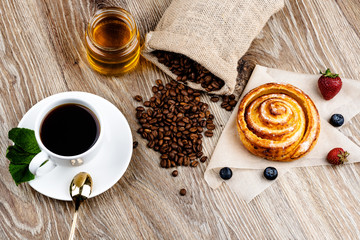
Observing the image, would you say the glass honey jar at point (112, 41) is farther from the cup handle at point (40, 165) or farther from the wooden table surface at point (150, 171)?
the cup handle at point (40, 165)

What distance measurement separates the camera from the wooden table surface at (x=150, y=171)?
1.62 metres

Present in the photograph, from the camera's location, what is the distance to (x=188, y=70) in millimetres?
1757

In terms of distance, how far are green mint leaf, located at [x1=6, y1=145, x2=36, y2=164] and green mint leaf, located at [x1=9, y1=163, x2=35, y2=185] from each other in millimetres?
14

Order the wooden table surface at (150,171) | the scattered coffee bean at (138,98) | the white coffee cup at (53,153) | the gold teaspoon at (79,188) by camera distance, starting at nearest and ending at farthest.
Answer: the white coffee cup at (53,153) → the gold teaspoon at (79,188) → the wooden table surface at (150,171) → the scattered coffee bean at (138,98)

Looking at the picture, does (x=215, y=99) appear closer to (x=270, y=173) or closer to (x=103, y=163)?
(x=270, y=173)

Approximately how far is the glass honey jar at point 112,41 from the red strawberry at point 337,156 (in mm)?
838

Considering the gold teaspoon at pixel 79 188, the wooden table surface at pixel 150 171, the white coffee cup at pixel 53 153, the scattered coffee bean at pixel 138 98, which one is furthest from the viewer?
the scattered coffee bean at pixel 138 98

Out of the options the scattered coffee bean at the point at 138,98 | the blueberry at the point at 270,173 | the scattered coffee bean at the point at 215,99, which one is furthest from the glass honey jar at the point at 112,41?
the blueberry at the point at 270,173

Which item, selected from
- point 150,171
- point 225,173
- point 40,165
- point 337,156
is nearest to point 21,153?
point 40,165

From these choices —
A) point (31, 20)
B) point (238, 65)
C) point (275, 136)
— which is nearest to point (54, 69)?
point (31, 20)

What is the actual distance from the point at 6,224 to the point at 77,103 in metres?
0.56

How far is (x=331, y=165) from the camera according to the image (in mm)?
1729

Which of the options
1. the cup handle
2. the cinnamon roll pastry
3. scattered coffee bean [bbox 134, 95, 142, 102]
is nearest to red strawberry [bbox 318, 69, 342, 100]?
the cinnamon roll pastry

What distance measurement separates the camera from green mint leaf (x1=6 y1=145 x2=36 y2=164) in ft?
4.91
